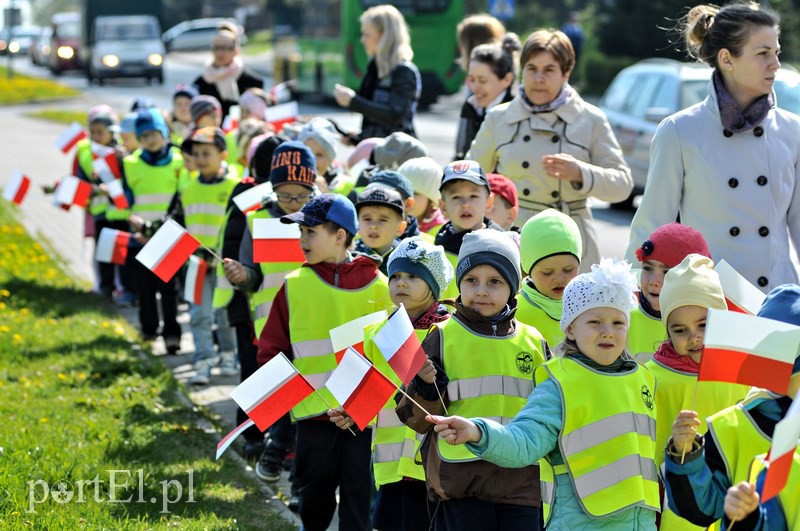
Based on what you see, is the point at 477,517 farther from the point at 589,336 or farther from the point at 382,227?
the point at 382,227

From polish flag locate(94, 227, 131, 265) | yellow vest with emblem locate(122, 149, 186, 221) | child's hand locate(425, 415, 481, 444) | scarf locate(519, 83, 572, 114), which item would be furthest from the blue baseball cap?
yellow vest with emblem locate(122, 149, 186, 221)

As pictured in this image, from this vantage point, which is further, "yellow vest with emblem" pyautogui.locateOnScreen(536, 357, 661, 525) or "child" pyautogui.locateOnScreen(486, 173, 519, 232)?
"child" pyautogui.locateOnScreen(486, 173, 519, 232)

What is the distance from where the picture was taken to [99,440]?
737cm

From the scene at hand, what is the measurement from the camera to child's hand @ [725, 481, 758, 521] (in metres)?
3.26

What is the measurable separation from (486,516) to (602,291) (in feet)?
3.06

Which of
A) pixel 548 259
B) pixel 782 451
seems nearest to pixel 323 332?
pixel 548 259

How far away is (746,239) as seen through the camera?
5484 millimetres

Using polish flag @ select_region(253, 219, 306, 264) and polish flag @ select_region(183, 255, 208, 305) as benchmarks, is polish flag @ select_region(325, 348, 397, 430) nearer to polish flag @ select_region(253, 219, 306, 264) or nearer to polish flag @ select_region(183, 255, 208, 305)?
polish flag @ select_region(253, 219, 306, 264)

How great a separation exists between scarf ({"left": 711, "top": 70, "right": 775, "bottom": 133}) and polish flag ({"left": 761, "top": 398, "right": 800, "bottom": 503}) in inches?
95.8

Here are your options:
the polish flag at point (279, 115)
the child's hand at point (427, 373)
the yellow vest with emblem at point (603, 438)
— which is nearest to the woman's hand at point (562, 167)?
the child's hand at point (427, 373)

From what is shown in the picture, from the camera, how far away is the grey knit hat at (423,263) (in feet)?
16.6

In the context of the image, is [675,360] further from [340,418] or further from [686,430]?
[340,418]

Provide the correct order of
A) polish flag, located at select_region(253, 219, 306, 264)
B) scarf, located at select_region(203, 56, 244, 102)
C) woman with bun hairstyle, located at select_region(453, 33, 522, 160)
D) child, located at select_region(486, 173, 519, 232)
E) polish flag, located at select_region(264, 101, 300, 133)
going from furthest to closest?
scarf, located at select_region(203, 56, 244, 102), polish flag, located at select_region(264, 101, 300, 133), woman with bun hairstyle, located at select_region(453, 33, 522, 160), polish flag, located at select_region(253, 219, 306, 264), child, located at select_region(486, 173, 519, 232)

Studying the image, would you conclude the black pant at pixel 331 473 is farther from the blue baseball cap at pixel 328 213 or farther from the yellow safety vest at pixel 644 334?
the yellow safety vest at pixel 644 334
